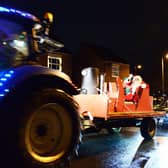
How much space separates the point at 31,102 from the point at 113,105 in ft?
19.3

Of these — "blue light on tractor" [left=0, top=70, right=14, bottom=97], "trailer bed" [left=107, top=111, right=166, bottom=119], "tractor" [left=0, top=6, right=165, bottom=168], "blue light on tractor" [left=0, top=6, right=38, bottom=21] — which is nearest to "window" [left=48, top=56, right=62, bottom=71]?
"trailer bed" [left=107, top=111, right=166, bottom=119]

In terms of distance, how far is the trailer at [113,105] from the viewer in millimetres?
10195

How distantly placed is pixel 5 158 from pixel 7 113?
569 millimetres

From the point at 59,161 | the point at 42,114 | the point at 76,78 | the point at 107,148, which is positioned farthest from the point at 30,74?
the point at 76,78

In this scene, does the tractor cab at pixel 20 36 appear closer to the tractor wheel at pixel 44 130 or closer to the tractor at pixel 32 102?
the tractor at pixel 32 102

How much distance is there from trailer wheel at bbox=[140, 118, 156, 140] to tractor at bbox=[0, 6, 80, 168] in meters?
7.11

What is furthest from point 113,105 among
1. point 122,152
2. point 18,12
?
point 18,12

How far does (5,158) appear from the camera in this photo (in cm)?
470

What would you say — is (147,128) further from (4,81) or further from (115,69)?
(115,69)

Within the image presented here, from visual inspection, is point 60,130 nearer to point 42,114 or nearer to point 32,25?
point 42,114

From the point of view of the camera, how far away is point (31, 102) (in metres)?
5.08

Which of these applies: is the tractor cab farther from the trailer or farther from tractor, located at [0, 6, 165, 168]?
the trailer

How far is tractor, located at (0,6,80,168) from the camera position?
15.8 feet

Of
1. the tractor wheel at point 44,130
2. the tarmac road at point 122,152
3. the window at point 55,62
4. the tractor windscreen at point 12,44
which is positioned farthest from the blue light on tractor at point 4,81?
the window at point 55,62
